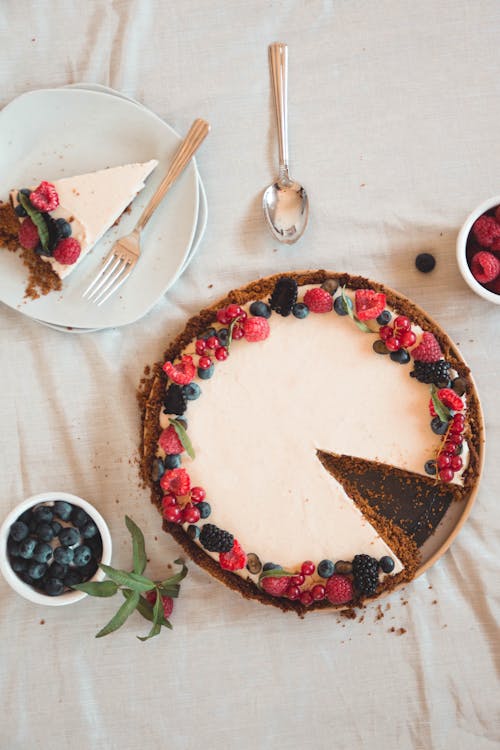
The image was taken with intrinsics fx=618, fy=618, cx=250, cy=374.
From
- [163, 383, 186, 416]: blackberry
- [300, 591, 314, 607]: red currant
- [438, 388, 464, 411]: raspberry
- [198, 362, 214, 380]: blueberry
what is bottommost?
[300, 591, 314, 607]: red currant

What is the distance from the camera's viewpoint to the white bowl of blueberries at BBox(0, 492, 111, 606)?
1.79m

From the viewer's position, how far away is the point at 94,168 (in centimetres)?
189

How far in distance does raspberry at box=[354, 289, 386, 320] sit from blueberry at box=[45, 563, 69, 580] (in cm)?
113

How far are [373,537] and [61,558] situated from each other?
909mm

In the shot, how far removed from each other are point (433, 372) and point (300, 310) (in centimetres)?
42

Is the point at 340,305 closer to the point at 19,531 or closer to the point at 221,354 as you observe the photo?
the point at 221,354

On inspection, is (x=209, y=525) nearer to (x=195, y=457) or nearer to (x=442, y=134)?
(x=195, y=457)

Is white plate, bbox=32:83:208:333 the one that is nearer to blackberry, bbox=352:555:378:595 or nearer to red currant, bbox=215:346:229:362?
red currant, bbox=215:346:229:362

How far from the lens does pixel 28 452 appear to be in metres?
1.96

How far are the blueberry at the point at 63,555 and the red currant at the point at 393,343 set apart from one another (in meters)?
1.10

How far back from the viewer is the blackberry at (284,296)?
179 cm

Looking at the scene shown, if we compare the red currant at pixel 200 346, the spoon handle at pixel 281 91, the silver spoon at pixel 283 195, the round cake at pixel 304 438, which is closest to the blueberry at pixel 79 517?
the round cake at pixel 304 438

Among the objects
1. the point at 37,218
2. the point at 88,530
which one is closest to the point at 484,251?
the point at 37,218

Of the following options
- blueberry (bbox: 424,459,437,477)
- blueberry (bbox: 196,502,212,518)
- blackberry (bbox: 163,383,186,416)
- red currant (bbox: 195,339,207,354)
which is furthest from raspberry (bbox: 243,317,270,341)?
blueberry (bbox: 424,459,437,477)
